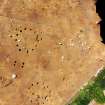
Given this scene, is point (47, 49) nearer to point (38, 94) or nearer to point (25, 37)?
point (25, 37)

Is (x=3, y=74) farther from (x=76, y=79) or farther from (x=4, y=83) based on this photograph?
(x=76, y=79)

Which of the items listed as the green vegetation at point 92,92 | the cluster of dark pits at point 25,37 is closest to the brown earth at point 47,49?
the cluster of dark pits at point 25,37

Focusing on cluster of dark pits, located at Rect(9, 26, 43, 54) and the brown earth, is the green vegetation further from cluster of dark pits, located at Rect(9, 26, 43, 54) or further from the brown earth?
cluster of dark pits, located at Rect(9, 26, 43, 54)

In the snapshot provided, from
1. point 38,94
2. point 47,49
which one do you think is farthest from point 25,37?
point 38,94

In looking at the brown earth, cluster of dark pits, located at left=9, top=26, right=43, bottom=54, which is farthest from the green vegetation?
cluster of dark pits, located at left=9, top=26, right=43, bottom=54

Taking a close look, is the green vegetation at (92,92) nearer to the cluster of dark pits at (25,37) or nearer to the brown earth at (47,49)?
the brown earth at (47,49)

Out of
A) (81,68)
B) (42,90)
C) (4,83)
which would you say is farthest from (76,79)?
(4,83)
